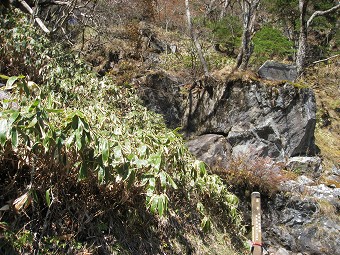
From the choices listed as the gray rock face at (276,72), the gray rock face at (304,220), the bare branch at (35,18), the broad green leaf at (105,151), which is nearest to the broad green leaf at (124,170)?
the broad green leaf at (105,151)

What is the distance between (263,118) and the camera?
9328mm

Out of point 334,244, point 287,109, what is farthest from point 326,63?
point 334,244

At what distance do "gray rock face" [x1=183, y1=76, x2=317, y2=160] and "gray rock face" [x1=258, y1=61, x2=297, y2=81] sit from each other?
0.71m

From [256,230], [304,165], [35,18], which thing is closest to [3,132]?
[256,230]

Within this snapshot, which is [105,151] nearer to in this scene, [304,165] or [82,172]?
[82,172]

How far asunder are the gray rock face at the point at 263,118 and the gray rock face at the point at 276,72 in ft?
2.32

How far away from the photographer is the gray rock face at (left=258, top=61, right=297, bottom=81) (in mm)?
9969

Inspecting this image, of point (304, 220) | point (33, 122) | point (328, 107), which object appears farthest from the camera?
point (328, 107)

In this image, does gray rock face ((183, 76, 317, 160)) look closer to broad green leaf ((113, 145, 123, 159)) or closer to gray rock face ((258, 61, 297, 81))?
gray rock face ((258, 61, 297, 81))

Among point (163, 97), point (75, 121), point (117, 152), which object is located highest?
point (75, 121)

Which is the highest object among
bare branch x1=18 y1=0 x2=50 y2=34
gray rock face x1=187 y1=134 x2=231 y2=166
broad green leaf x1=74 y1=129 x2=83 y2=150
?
bare branch x1=18 y1=0 x2=50 y2=34

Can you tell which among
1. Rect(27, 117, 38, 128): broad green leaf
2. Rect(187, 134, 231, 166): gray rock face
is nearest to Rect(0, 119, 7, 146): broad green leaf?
Rect(27, 117, 38, 128): broad green leaf

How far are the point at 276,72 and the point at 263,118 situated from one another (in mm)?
1788

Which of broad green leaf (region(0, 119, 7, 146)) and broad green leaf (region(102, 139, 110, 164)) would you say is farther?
broad green leaf (region(102, 139, 110, 164))
